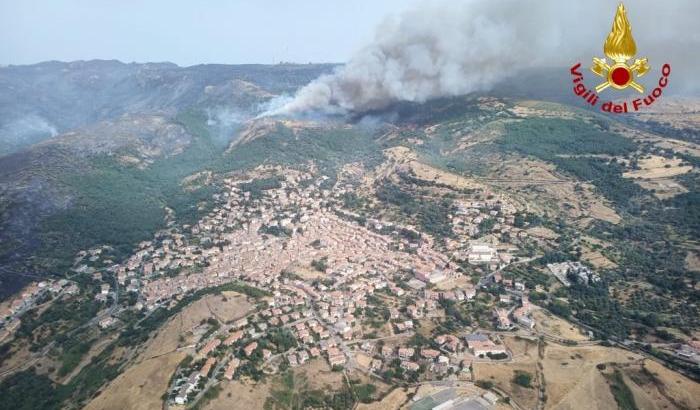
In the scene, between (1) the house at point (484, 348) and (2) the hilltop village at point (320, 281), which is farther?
(2) the hilltop village at point (320, 281)

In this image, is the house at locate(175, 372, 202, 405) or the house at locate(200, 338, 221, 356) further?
the house at locate(200, 338, 221, 356)

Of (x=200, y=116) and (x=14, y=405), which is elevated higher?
(x=200, y=116)

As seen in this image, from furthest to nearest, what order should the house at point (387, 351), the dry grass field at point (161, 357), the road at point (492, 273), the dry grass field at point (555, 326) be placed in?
1. the road at point (492, 273)
2. the dry grass field at point (555, 326)
3. the house at point (387, 351)
4. the dry grass field at point (161, 357)

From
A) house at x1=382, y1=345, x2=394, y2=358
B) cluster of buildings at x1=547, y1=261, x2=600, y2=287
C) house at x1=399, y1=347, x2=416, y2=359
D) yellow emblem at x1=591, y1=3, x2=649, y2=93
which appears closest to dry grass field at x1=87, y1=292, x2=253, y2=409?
house at x1=382, y1=345, x2=394, y2=358

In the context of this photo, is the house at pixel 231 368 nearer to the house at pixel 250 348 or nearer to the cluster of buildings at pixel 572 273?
the house at pixel 250 348

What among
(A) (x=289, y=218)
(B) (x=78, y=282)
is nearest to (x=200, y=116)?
(A) (x=289, y=218)

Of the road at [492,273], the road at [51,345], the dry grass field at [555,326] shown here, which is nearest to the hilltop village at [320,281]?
the road at [492,273]

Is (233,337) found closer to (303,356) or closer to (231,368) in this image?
(231,368)

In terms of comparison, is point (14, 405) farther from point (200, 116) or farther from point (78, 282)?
point (200, 116)

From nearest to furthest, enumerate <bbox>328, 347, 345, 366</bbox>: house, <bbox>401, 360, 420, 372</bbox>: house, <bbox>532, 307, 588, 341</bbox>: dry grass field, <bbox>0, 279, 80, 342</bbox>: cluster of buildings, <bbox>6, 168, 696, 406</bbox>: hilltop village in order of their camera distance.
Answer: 1. <bbox>401, 360, 420, 372</bbox>: house
2. <bbox>328, 347, 345, 366</bbox>: house
3. <bbox>6, 168, 696, 406</bbox>: hilltop village
4. <bbox>532, 307, 588, 341</bbox>: dry grass field
5. <bbox>0, 279, 80, 342</bbox>: cluster of buildings

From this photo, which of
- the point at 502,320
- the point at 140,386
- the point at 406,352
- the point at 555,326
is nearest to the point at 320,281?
the point at 406,352

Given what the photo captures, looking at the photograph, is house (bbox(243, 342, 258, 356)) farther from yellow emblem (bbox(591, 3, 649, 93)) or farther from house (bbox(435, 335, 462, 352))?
yellow emblem (bbox(591, 3, 649, 93))
